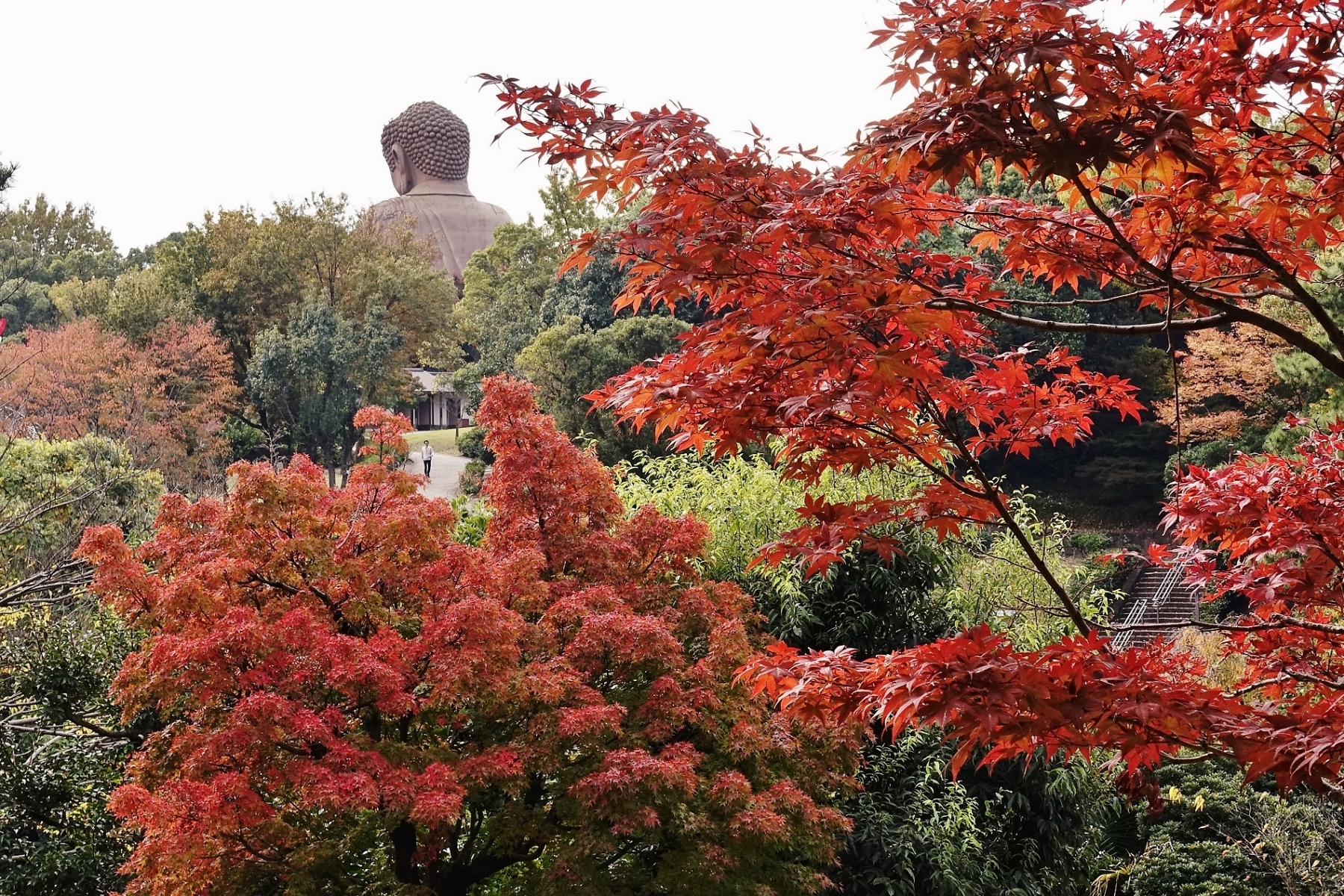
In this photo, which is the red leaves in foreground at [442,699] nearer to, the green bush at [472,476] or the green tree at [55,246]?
the green bush at [472,476]

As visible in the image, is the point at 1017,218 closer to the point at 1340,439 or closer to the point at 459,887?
the point at 1340,439

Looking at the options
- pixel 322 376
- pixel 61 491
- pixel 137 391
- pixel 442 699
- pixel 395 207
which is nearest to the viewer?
pixel 442 699

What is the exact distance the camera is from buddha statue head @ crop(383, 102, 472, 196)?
1658 inches

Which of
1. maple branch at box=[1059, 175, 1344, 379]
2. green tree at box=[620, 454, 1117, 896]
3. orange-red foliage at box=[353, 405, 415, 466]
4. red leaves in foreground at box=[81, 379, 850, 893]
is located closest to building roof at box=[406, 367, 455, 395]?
green tree at box=[620, 454, 1117, 896]

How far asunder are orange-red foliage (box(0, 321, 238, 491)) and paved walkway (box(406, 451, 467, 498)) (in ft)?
→ 15.3

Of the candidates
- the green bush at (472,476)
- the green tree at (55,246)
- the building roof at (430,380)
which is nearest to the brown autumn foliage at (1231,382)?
the green bush at (472,476)

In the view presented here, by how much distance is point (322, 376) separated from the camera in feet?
82.3

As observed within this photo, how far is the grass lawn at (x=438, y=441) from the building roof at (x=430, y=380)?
1.41 meters

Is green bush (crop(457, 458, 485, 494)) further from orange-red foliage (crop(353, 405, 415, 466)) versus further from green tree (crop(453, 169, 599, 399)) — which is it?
orange-red foliage (crop(353, 405, 415, 466))

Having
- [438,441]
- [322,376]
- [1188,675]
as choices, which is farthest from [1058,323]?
[438,441]

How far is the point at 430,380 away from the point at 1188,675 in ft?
110

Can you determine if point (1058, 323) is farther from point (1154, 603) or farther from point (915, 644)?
point (1154, 603)

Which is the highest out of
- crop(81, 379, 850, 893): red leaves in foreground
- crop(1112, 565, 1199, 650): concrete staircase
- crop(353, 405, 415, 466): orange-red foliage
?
crop(353, 405, 415, 466): orange-red foliage

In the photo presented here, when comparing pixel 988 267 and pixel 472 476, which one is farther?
pixel 472 476
